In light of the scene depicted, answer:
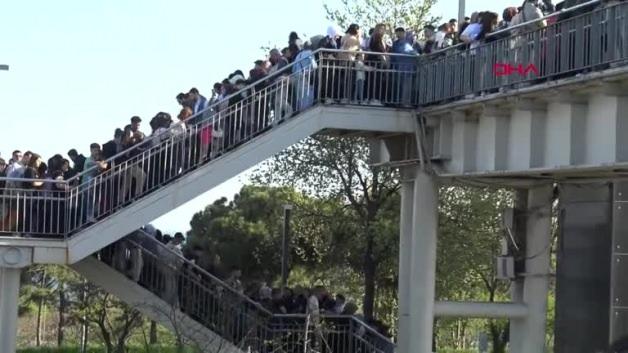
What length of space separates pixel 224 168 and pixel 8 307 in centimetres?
455

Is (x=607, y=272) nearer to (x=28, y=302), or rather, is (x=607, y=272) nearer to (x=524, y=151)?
(x=524, y=151)

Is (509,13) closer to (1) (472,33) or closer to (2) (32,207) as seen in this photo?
(1) (472,33)

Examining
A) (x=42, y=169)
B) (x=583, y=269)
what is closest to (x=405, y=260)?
(x=583, y=269)

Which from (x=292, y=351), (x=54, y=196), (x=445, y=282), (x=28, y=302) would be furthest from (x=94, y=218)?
(x=28, y=302)

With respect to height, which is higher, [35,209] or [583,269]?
[35,209]

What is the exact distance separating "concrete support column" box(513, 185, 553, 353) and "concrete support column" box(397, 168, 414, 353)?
2.39 m

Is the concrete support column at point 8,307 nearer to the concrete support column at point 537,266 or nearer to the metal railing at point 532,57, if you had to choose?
the metal railing at point 532,57

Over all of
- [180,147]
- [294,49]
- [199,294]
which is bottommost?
[199,294]

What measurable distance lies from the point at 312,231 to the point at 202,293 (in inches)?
672

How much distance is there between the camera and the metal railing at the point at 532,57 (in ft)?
60.6

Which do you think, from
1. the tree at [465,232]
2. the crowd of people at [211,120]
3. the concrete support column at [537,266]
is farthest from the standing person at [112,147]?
the tree at [465,232]

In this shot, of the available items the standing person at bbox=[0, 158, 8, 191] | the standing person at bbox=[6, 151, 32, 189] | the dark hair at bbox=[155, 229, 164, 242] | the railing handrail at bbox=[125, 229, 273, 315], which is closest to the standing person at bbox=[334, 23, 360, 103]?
the railing handrail at bbox=[125, 229, 273, 315]

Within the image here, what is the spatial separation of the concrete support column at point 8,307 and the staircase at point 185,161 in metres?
0.70

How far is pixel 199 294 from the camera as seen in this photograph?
25.1 metres
